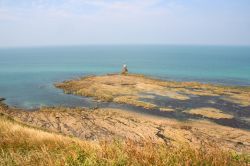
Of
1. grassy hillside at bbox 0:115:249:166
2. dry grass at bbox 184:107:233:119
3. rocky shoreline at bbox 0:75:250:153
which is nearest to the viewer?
grassy hillside at bbox 0:115:249:166

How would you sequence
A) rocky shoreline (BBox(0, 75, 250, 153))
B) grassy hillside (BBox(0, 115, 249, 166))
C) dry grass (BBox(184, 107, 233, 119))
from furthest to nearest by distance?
dry grass (BBox(184, 107, 233, 119)) < rocky shoreline (BBox(0, 75, 250, 153)) < grassy hillside (BBox(0, 115, 249, 166))

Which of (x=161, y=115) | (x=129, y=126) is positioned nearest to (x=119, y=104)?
(x=161, y=115)

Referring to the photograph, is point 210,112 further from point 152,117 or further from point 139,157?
point 139,157

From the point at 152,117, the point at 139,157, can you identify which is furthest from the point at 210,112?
the point at 139,157

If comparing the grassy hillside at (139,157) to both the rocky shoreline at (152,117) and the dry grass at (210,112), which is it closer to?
the rocky shoreline at (152,117)

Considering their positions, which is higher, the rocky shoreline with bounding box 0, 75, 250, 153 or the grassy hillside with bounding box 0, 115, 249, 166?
the grassy hillside with bounding box 0, 115, 249, 166

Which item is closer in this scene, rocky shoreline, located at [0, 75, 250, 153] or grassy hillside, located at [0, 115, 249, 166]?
grassy hillside, located at [0, 115, 249, 166]

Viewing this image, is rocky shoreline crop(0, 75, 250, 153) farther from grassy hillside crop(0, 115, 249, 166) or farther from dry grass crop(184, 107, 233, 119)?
grassy hillside crop(0, 115, 249, 166)

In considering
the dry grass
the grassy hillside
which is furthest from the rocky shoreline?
the grassy hillside

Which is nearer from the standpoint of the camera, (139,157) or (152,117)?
(139,157)

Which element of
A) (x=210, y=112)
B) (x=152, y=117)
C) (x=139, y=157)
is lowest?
(x=152, y=117)

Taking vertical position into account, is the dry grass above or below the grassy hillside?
below

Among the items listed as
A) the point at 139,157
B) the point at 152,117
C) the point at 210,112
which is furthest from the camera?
the point at 210,112

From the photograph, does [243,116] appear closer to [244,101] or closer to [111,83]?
[244,101]
